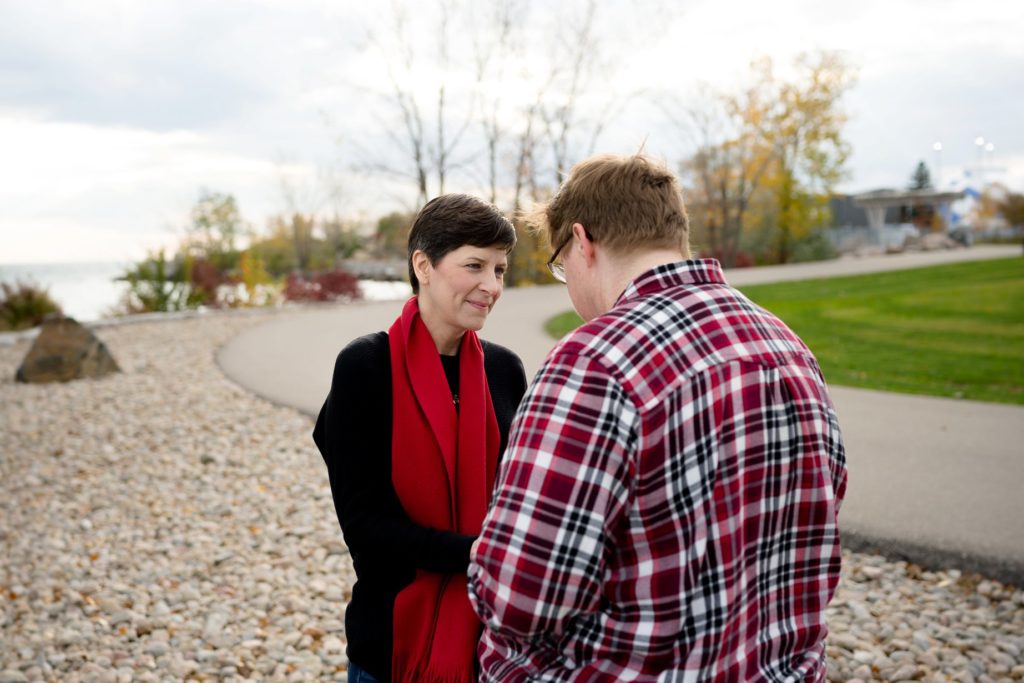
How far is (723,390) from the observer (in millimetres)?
1306

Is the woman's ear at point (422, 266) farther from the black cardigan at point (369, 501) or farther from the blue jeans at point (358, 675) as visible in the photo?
the blue jeans at point (358, 675)

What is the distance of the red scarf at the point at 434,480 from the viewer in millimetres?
1899

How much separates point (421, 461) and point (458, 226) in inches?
22.7

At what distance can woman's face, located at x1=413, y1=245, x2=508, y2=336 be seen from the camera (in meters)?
2.01

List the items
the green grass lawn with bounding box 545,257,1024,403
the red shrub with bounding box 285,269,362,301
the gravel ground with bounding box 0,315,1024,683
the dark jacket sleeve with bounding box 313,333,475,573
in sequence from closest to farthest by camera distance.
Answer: the dark jacket sleeve with bounding box 313,333,475,573 < the gravel ground with bounding box 0,315,1024,683 < the green grass lawn with bounding box 545,257,1024,403 < the red shrub with bounding box 285,269,362,301

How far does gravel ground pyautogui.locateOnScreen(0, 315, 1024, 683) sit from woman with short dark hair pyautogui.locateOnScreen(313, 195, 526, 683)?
1915 mm

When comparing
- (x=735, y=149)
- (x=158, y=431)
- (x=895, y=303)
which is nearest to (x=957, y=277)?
(x=895, y=303)

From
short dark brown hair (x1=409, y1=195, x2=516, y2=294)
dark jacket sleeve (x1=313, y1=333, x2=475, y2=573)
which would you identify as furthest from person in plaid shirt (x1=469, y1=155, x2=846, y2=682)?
short dark brown hair (x1=409, y1=195, x2=516, y2=294)

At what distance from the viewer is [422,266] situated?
6.81ft

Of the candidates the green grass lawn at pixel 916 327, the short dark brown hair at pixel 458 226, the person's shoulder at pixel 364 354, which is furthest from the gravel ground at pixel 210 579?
the green grass lawn at pixel 916 327

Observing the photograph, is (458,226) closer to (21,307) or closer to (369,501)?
(369,501)

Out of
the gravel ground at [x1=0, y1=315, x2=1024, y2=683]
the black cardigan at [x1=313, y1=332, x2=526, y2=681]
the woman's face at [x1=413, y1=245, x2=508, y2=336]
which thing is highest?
the woman's face at [x1=413, y1=245, x2=508, y2=336]

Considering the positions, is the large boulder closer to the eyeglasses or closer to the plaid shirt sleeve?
the eyeglasses

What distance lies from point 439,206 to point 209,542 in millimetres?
3973
